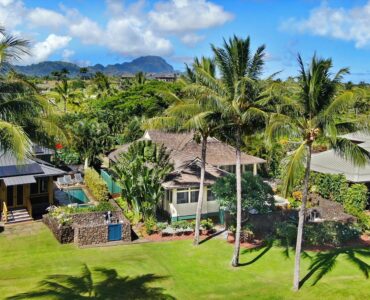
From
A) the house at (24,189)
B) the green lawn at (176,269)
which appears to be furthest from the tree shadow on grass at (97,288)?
the house at (24,189)

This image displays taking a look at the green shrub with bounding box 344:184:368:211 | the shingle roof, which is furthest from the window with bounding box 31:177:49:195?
the green shrub with bounding box 344:184:368:211

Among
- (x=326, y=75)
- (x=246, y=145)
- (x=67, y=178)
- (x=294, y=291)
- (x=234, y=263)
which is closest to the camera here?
(x=326, y=75)

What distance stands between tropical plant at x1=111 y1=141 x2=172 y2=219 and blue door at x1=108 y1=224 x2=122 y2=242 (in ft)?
9.52

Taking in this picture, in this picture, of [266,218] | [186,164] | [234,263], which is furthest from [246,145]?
[234,263]

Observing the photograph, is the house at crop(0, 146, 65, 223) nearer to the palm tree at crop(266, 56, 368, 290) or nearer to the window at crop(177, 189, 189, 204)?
the window at crop(177, 189, 189, 204)

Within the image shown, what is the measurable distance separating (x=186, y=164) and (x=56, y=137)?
14.5m

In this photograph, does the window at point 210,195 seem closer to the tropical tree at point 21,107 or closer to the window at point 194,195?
the window at point 194,195

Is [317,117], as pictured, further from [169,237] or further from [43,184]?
→ [43,184]

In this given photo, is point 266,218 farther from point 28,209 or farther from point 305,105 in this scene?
point 28,209

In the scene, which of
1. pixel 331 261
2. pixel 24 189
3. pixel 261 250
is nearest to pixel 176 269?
pixel 261 250

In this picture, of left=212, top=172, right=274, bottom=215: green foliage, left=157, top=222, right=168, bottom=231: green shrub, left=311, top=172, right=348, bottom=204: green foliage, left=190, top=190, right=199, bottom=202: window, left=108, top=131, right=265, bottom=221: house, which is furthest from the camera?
left=311, top=172, right=348, bottom=204: green foliage

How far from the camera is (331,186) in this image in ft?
107

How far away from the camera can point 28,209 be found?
1115 inches

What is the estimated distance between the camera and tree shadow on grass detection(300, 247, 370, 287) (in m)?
20.1
